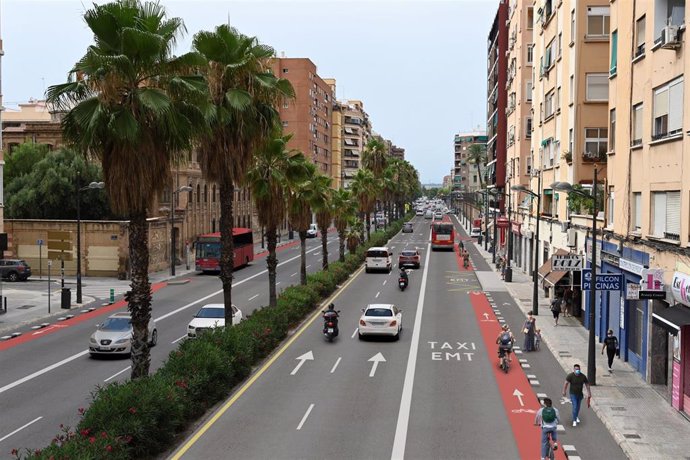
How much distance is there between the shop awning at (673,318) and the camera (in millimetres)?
19577

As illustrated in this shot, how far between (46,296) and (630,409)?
36889mm

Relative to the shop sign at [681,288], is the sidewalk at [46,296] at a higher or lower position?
lower

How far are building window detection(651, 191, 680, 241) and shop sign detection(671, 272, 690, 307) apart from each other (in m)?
1.65

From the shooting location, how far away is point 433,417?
63.0 ft

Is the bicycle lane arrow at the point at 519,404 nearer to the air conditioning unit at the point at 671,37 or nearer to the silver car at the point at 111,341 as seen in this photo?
the air conditioning unit at the point at 671,37

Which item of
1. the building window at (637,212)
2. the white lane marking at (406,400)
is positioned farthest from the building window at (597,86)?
the white lane marking at (406,400)

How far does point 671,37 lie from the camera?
69.2 ft

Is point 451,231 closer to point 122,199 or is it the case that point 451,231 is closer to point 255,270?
point 255,270

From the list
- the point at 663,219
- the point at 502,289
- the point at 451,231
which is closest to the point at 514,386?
the point at 663,219

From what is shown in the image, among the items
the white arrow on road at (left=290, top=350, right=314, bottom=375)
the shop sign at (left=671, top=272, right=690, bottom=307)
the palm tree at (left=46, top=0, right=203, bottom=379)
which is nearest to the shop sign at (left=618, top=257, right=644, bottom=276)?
the shop sign at (left=671, top=272, right=690, bottom=307)

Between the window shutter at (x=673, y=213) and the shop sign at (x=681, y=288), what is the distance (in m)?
1.74

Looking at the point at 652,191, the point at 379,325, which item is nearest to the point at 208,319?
the point at 379,325

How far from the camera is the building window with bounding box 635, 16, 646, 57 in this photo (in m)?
25.1

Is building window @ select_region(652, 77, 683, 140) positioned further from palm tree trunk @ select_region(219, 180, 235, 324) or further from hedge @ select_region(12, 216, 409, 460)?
hedge @ select_region(12, 216, 409, 460)
